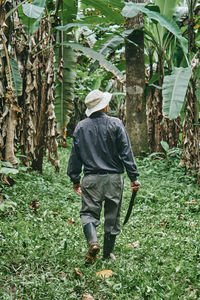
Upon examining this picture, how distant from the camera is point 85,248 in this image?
4309mm

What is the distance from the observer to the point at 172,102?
588cm

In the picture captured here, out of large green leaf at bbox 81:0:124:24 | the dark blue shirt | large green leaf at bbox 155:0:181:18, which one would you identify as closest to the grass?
the dark blue shirt

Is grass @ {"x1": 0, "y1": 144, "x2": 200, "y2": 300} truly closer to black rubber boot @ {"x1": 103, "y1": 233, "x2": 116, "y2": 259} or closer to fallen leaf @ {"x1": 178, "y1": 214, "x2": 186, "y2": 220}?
fallen leaf @ {"x1": 178, "y1": 214, "x2": 186, "y2": 220}

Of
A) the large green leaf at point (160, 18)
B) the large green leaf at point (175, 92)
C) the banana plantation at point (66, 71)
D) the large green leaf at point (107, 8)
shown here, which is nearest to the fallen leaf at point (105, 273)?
the banana plantation at point (66, 71)

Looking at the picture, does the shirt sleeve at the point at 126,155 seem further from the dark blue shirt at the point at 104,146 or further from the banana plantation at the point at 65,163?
the banana plantation at the point at 65,163

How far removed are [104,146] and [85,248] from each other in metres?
1.17

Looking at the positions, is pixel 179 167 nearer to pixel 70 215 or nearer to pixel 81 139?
pixel 70 215

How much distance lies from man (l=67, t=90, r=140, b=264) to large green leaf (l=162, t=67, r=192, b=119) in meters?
1.87

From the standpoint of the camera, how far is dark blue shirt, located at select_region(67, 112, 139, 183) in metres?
4.01

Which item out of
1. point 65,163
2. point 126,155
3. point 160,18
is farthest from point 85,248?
point 65,163

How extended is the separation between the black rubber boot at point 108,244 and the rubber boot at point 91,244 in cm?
26

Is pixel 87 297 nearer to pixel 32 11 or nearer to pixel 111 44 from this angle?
pixel 32 11

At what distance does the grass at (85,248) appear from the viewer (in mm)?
3211

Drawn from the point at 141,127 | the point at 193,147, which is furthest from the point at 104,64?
the point at 141,127
